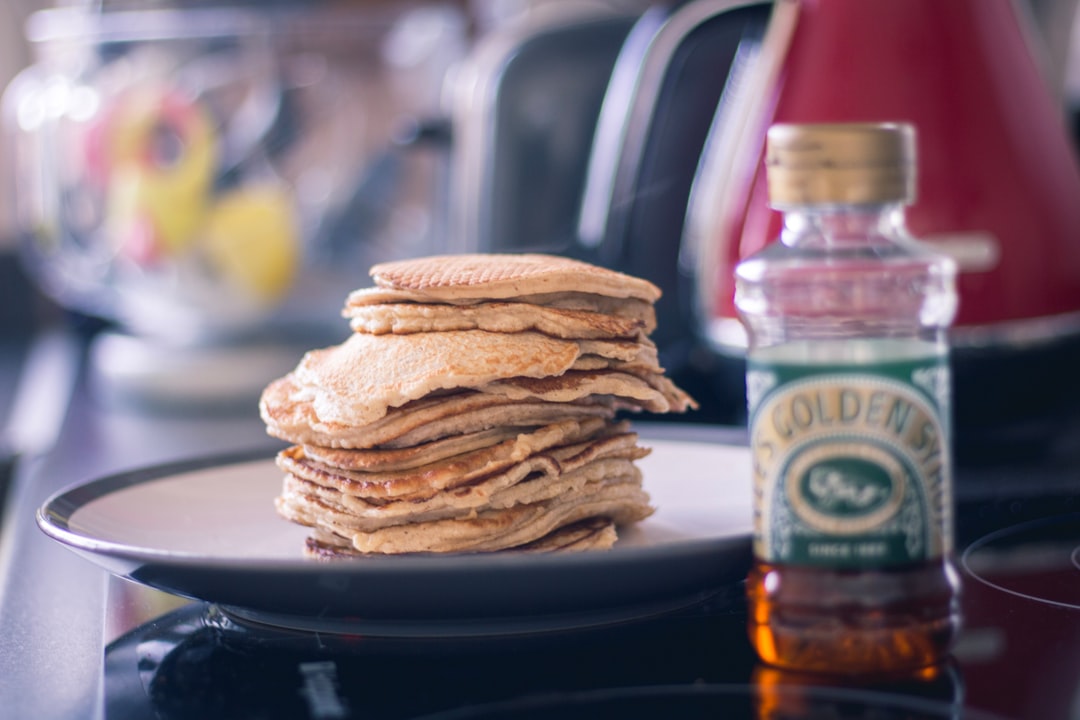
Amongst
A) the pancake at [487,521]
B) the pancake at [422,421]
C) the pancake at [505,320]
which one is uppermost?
the pancake at [505,320]

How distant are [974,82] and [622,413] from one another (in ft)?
1.66

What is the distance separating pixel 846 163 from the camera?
55 centimetres

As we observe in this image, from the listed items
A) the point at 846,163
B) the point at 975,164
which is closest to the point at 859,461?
the point at 846,163

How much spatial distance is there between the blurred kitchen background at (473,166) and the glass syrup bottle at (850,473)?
51 cm

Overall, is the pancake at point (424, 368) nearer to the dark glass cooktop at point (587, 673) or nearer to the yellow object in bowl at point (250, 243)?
the dark glass cooktop at point (587, 673)

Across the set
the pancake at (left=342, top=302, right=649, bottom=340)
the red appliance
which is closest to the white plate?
the pancake at (left=342, top=302, right=649, bottom=340)

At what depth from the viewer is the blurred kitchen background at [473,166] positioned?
1062 millimetres

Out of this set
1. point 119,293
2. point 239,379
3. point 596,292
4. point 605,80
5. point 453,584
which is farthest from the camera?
point 119,293

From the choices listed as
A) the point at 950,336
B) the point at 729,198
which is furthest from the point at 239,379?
the point at 950,336

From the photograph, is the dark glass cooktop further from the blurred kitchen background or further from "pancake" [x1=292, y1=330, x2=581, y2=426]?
the blurred kitchen background

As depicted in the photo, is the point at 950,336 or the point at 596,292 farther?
the point at 950,336

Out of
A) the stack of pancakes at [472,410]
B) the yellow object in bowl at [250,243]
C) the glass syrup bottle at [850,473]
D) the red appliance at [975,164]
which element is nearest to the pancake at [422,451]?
the stack of pancakes at [472,410]

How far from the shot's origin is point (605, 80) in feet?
4.54

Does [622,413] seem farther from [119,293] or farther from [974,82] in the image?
[119,293]
